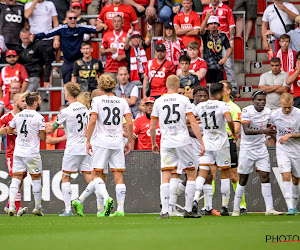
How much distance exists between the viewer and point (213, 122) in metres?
12.2

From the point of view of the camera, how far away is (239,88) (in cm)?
1881

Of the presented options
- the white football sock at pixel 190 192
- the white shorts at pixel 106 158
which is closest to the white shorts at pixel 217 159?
Answer: the white football sock at pixel 190 192

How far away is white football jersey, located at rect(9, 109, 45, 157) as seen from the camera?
1324 centimetres

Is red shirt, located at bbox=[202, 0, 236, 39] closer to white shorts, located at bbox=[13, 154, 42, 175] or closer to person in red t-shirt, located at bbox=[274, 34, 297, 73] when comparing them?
person in red t-shirt, located at bbox=[274, 34, 297, 73]

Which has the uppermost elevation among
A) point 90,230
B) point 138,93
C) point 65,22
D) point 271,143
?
point 65,22

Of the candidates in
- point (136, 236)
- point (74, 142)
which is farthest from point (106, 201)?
point (136, 236)

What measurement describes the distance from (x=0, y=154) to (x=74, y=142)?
3.12 m

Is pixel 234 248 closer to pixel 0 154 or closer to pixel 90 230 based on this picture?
pixel 90 230

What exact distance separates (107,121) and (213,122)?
1.81m

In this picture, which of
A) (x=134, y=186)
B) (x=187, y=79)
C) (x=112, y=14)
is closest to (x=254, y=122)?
(x=134, y=186)

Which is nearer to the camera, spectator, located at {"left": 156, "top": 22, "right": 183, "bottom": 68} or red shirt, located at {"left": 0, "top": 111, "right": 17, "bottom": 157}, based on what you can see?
red shirt, located at {"left": 0, "top": 111, "right": 17, "bottom": 157}

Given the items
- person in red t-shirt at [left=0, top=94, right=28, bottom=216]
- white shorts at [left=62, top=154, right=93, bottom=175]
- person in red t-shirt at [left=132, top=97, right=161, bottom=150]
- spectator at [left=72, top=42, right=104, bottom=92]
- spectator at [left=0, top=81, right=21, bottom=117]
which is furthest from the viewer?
spectator at [left=0, top=81, right=21, bottom=117]

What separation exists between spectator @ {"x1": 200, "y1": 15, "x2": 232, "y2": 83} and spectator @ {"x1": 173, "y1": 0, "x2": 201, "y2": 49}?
0.55 meters

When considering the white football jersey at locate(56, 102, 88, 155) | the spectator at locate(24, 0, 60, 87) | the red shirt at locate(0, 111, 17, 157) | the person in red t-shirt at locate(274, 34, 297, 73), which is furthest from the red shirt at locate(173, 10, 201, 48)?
the white football jersey at locate(56, 102, 88, 155)
